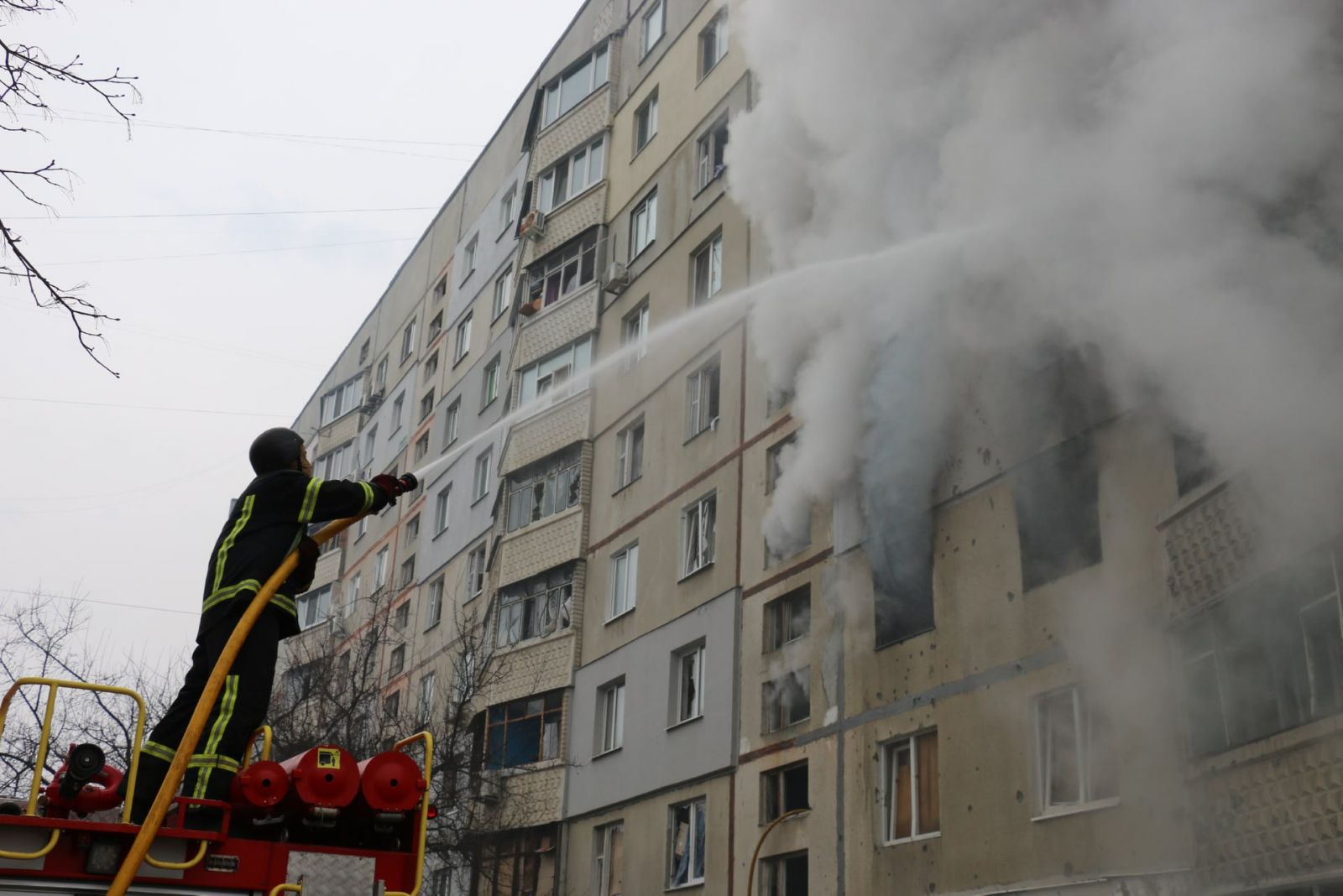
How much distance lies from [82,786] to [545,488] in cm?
2056

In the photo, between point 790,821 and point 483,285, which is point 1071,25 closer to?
point 790,821

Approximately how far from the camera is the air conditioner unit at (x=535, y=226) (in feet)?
90.1

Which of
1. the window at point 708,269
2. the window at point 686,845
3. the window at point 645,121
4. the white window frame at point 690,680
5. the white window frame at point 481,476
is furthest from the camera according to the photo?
the white window frame at point 481,476

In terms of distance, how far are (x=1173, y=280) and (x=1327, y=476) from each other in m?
2.30

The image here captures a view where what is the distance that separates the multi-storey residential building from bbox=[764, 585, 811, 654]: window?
4cm

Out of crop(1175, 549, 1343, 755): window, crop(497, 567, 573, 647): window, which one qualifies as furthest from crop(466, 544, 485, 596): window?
crop(1175, 549, 1343, 755): window

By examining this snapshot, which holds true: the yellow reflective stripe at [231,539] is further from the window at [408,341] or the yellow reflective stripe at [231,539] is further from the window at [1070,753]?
the window at [408,341]

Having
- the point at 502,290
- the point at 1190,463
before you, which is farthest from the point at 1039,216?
the point at 502,290

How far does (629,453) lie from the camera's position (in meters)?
23.0

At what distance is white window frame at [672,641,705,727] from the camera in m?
19.2

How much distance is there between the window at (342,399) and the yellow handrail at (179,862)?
39011 millimetres

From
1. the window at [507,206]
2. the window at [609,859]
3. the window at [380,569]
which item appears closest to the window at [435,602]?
the window at [380,569]

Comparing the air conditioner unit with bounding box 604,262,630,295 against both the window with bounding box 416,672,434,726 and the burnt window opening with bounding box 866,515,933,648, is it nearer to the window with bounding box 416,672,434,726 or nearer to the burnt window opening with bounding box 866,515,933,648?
the window with bounding box 416,672,434,726

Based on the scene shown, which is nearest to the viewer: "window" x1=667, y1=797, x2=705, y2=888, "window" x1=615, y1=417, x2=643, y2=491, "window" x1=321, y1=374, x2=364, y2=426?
"window" x1=667, y1=797, x2=705, y2=888
